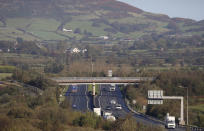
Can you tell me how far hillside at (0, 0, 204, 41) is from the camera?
133m

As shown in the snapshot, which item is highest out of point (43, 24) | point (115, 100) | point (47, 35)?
point (43, 24)

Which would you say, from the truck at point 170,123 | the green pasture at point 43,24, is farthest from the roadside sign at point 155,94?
the green pasture at point 43,24

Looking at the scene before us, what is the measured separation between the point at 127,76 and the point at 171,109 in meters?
26.7

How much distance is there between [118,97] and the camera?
60.8m

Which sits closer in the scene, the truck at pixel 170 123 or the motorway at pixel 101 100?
the truck at pixel 170 123

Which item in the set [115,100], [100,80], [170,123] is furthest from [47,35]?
[170,123]

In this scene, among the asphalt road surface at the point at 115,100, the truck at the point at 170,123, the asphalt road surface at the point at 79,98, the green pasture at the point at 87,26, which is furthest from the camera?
the green pasture at the point at 87,26

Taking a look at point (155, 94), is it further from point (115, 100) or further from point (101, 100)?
→ point (115, 100)

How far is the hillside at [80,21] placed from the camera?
437 ft

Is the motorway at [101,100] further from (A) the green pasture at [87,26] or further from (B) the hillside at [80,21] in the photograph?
(A) the green pasture at [87,26]

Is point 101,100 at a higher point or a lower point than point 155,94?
lower

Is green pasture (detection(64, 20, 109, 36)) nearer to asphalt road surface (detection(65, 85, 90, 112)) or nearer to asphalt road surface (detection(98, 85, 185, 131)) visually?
asphalt road surface (detection(98, 85, 185, 131))

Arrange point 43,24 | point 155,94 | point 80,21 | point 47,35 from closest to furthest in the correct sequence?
point 155,94 → point 47,35 → point 43,24 → point 80,21

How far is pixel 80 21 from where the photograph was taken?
486ft
